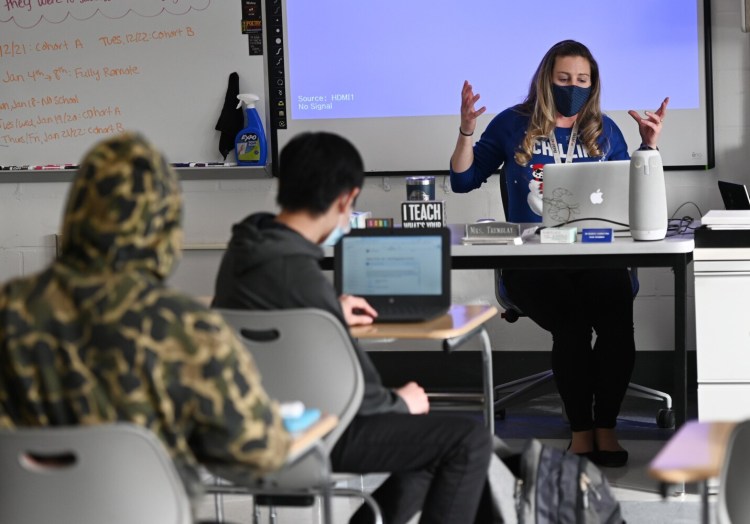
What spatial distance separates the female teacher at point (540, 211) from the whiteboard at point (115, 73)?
1397mm

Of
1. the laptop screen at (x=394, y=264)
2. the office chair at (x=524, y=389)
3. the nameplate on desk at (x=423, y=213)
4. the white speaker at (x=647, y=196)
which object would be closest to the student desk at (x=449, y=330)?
the laptop screen at (x=394, y=264)

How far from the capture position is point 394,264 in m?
3.02

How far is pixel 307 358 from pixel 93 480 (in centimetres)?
82

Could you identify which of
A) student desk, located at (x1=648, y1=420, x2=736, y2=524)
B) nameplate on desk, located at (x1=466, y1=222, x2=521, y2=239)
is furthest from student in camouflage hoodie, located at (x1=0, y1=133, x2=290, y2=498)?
nameplate on desk, located at (x1=466, y1=222, x2=521, y2=239)

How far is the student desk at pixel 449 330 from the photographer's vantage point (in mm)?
2730

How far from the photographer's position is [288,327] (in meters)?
2.29

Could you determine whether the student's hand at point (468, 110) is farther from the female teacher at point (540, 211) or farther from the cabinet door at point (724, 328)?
the cabinet door at point (724, 328)

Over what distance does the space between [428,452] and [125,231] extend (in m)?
1.06

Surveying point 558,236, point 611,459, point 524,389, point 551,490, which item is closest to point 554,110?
point 558,236

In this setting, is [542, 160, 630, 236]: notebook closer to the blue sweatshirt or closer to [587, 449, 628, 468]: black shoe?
the blue sweatshirt

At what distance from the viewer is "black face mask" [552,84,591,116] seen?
13.5 feet

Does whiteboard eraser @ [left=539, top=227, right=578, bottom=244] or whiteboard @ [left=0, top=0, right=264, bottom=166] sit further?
whiteboard @ [left=0, top=0, right=264, bottom=166]

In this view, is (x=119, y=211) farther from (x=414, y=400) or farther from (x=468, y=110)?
(x=468, y=110)

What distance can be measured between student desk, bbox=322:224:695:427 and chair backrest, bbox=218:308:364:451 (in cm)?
130
